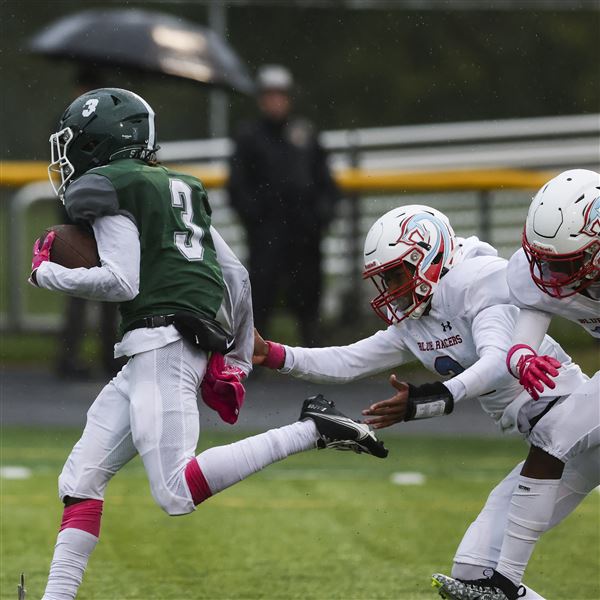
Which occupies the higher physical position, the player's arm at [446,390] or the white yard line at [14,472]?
the player's arm at [446,390]

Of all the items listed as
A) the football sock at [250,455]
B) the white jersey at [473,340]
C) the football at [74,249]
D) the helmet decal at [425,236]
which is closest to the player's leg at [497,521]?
the white jersey at [473,340]

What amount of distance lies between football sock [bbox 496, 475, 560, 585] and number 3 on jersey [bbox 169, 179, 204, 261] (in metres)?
1.15

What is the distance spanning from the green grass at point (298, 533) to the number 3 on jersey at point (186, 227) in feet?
4.04

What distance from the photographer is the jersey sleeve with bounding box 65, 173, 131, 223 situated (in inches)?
150

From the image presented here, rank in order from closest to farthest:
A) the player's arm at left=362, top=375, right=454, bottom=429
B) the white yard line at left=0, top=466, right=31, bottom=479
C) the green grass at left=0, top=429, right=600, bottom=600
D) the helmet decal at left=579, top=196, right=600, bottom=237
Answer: the player's arm at left=362, top=375, right=454, bottom=429
the helmet decal at left=579, top=196, right=600, bottom=237
the green grass at left=0, top=429, right=600, bottom=600
the white yard line at left=0, top=466, right=31, bottom=479

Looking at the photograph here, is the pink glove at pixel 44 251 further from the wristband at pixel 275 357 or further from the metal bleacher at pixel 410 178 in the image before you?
the metal bleacher at pixel 410 178

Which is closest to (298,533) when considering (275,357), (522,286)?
(275,357)

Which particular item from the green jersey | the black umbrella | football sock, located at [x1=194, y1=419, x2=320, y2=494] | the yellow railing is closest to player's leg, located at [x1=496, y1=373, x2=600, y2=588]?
football sock, located at [x1=194, y1=419, x2=320, y2=494]

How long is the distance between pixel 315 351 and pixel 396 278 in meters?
0.44

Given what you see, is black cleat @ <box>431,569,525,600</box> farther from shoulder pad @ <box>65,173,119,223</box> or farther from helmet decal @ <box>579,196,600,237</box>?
shoulder pad @ <box>65,173,119,223</box>

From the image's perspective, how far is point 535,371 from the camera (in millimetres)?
3717

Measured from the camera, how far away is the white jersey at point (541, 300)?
3910 millimetres

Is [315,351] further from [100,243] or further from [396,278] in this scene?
[100,243]

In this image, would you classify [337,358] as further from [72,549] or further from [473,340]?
[72,549]
